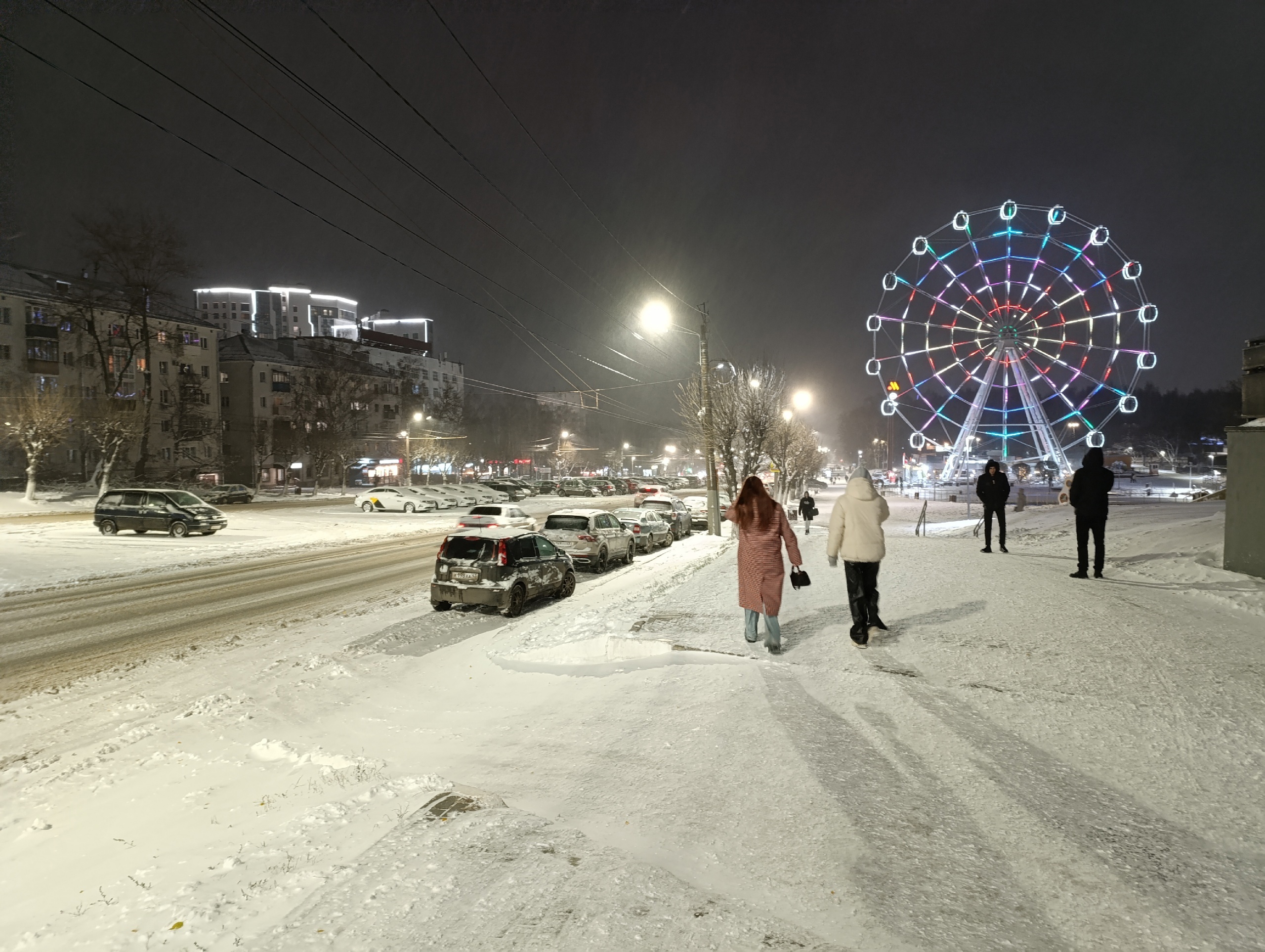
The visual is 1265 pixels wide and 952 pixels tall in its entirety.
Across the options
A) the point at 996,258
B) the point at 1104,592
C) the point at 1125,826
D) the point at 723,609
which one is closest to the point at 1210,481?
the point at 996,258

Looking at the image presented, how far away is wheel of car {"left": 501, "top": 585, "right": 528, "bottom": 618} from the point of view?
1158cm

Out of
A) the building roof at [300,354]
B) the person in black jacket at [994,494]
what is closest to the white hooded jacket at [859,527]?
the person in black jacket at [994,494]

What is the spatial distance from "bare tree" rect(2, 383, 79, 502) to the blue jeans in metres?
43.7

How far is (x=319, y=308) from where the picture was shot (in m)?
185

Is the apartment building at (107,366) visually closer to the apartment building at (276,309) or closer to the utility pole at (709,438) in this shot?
the utility pole at (709,438)

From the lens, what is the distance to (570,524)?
60.1 ft

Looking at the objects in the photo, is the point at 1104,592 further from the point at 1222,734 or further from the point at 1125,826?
the point at 1125,826

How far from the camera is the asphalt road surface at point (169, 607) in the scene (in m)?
8.90

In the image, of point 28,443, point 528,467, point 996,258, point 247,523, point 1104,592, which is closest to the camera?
point 1104,592

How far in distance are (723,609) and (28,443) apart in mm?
43685

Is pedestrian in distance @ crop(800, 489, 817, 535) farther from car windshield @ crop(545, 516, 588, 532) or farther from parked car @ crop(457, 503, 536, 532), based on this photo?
parked car @ crop(457, 503, 536, 532)

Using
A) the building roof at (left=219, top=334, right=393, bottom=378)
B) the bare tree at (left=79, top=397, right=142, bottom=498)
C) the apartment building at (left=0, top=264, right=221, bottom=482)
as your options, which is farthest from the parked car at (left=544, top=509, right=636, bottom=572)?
the building roof at (left=219, top=334, right=393, bottom=378)

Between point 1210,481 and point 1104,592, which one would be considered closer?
point 1104,592

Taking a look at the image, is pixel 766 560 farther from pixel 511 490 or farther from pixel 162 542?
pixel 511 490
